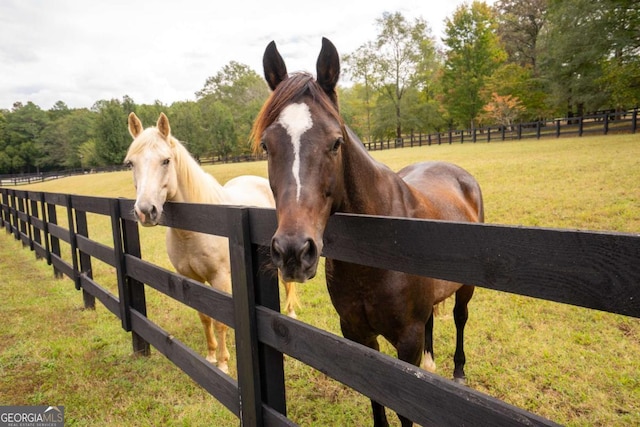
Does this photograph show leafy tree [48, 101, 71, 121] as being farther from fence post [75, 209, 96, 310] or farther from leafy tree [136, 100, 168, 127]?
fence post [75, 209, 96, 310]

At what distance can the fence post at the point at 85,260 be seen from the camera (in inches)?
199

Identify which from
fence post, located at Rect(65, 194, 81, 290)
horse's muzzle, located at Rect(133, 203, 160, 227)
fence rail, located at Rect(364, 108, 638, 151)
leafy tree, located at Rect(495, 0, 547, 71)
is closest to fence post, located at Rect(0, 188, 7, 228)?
fence post, located at Rect(65, 194, 81, 290)

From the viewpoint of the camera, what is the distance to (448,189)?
3541 mm

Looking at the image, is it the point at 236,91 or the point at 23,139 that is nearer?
the point at 236,91

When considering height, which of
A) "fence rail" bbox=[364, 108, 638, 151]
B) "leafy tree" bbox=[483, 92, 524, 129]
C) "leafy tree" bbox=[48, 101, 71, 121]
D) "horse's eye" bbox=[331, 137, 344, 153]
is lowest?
"horse's eye" bbox=[331, 137, 344, 153]

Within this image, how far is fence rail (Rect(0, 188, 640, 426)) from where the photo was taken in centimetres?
90

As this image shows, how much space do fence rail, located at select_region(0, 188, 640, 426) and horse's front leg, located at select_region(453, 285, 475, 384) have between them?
6.34ft

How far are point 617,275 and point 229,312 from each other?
6.41 ft

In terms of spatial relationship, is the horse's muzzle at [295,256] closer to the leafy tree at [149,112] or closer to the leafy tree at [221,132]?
the leafy tree at [221,132]

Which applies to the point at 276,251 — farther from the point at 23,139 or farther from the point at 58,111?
the point at 58,111

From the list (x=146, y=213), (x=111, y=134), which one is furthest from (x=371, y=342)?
(x=111, y=134)

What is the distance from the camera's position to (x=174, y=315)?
5.13 meters

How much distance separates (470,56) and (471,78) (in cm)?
284

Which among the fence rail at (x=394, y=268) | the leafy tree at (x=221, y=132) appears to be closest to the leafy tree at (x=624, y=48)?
the fence rail at (x=394, y=268)
